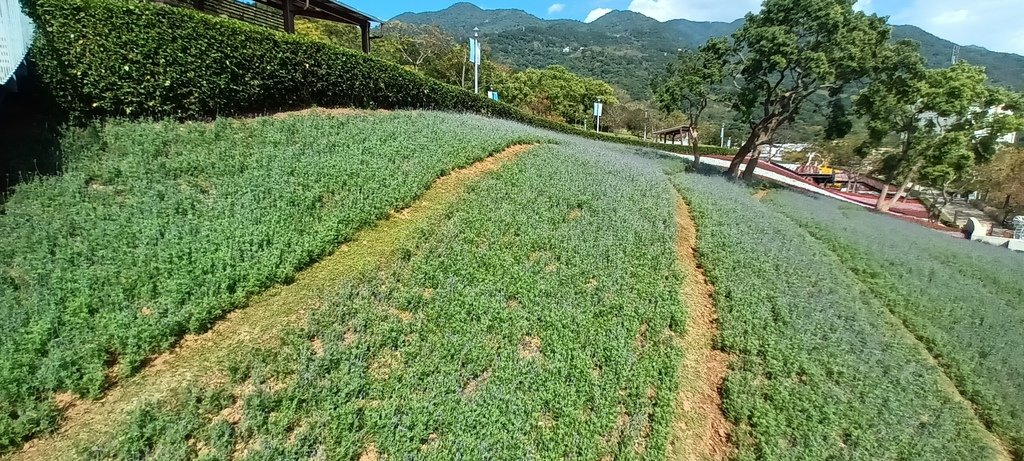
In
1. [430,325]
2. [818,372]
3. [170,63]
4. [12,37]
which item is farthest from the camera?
[170,63]

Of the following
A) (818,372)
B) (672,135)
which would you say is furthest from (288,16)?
(672,135)

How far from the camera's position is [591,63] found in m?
154

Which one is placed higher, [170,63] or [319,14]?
[319,14]

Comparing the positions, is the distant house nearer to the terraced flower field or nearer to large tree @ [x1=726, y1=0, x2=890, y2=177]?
large tree @ [x1=726, y1=0, x2=890, y2=177]

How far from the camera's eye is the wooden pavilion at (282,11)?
50.3 ft

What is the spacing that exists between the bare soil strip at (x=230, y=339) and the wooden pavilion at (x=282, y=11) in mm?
10502

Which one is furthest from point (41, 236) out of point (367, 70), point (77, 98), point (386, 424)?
point (367, 70)

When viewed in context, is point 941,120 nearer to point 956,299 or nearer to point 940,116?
point 940,116

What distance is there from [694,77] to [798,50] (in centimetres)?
353

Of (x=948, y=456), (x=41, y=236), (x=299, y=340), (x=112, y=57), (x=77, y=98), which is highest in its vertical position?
(x=112, y=57)

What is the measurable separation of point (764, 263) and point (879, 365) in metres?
2.44

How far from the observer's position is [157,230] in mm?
5988

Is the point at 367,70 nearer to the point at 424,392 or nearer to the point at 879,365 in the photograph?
the point at 424,392

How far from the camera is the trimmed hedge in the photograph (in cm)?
780
